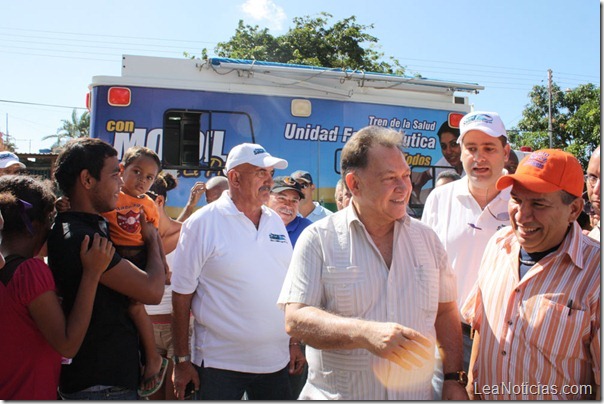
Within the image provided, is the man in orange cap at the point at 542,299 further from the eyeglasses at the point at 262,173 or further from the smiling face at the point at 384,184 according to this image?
the eyeglasses at the point at 262,173

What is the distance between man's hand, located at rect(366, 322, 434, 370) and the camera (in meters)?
1.79

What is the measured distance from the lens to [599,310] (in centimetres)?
201

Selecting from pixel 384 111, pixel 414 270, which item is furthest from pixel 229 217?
pixel 384 111

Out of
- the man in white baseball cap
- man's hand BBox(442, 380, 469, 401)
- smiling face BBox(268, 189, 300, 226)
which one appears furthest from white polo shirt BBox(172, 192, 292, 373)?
the man in white baseball cap

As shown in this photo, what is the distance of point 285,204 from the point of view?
444 cm

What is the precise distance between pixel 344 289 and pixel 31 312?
1.41 metres

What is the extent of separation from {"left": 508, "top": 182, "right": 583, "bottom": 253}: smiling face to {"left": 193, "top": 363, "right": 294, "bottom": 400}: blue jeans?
1.70 m

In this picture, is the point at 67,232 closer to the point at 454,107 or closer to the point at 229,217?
the point at 229,217

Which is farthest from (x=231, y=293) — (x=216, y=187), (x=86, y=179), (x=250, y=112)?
(x=250, y=112)

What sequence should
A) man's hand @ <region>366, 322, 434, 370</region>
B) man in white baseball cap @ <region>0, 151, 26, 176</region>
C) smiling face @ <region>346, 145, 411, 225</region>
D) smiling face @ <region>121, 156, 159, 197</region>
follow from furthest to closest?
1. man in white baseball cap @ <region>0, 151, 26, 176</region>
2. smiling face @ <region>121, 156, 159, 197</region>
3. smiling face @ <region>346, 145, 411, 225</region>
4. man's hand @ <region>366, 322, 434, 370</region>

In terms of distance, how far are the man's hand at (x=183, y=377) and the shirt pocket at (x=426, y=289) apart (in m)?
1.56

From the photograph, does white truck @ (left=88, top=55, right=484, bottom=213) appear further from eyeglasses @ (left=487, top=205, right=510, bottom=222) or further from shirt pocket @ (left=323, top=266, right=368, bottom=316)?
shirt pocket @ (left=323, top=266, right=368, bottom=316)

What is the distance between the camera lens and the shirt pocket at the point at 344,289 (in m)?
2.15

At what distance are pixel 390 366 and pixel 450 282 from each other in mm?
527
